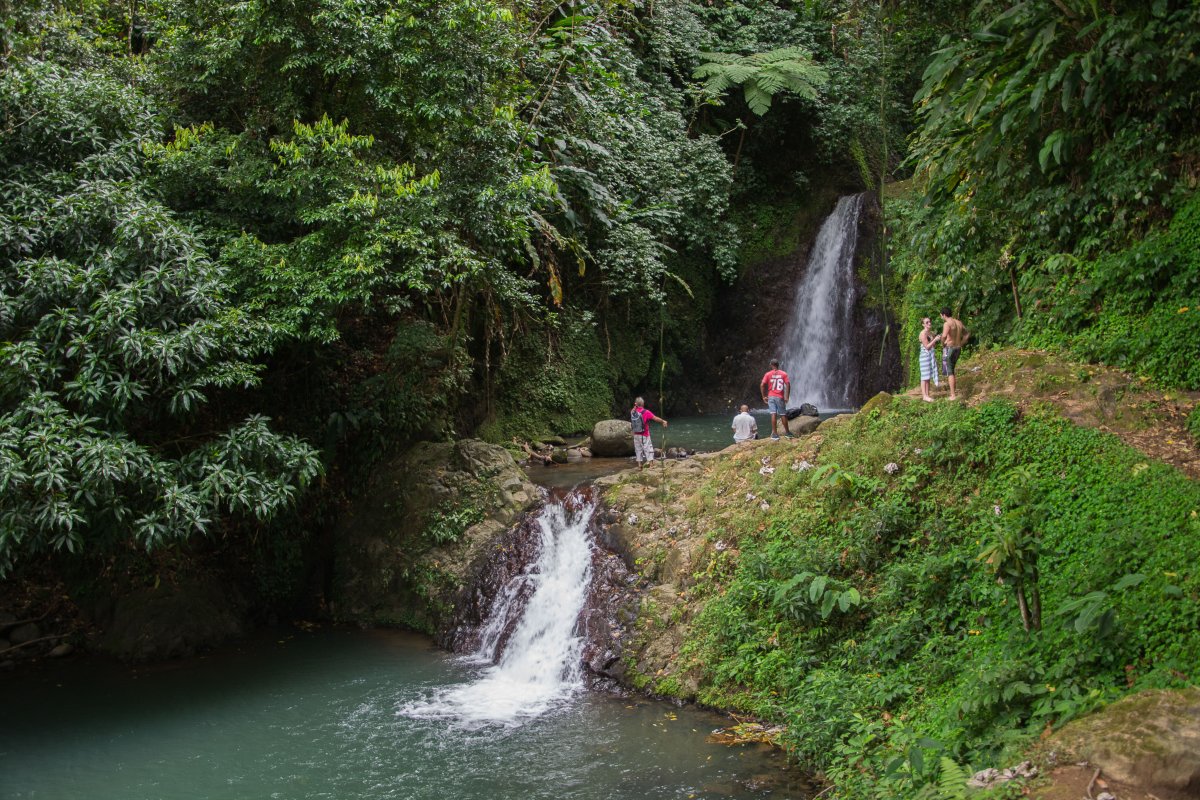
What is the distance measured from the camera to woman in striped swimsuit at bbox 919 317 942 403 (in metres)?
10.5

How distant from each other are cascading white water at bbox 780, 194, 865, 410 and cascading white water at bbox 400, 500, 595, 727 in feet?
34.5

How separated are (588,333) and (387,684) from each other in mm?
11201

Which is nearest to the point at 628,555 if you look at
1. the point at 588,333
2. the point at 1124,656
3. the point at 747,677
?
the point at 747,677

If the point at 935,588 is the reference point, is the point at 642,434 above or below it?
above

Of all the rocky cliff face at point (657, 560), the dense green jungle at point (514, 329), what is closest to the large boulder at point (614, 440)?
the dense green jungle at point (514, 329)

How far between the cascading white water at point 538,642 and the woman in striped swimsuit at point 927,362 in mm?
4739

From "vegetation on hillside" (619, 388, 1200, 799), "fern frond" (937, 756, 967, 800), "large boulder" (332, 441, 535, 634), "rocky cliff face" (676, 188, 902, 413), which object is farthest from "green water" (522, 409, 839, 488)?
"fern frond" (937, 756, 967, 800)

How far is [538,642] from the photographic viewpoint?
37.4 feet

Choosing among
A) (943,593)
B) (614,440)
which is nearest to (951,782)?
(943,593)

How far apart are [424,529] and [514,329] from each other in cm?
478

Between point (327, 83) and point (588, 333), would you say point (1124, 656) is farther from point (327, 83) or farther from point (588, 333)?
point (588, 333)

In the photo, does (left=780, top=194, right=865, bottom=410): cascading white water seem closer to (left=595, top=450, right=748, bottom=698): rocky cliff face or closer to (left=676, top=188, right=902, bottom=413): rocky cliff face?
(left=676, top=188, right=902, bottom=413): rocky cliff face

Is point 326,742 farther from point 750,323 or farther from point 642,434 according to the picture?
point 750,323

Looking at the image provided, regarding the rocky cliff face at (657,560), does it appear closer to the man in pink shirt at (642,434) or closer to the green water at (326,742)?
the green water at (326,742)
